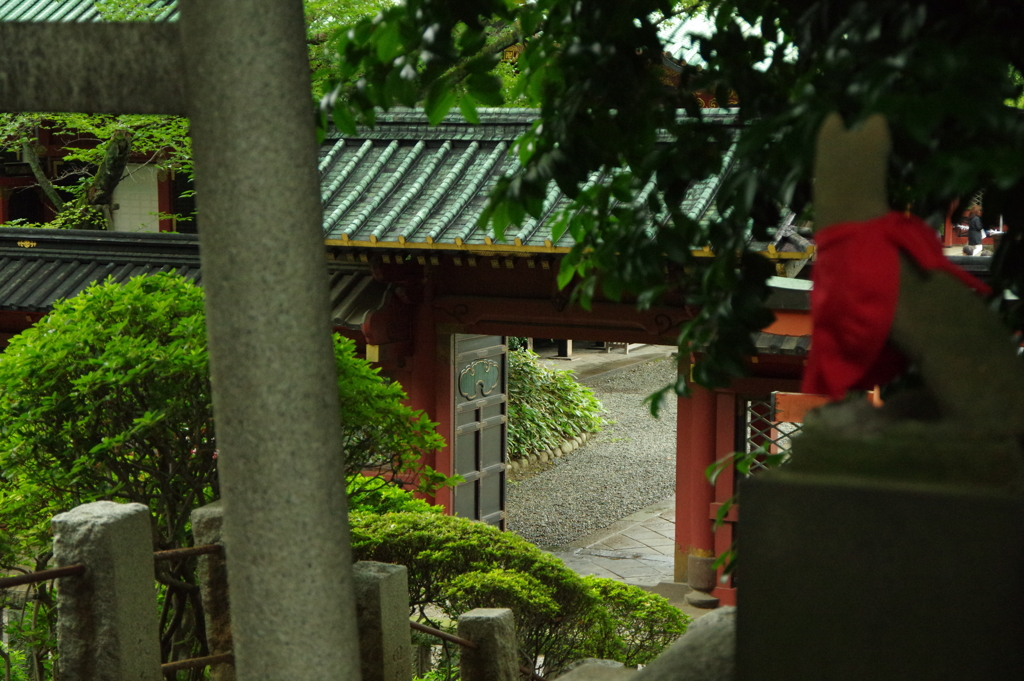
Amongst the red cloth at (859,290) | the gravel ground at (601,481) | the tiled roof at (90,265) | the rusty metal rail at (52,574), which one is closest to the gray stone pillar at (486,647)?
the rusty metal rail at (52,574)

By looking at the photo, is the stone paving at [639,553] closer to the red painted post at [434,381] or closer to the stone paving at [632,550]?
Result: the stone paving at [632,550]

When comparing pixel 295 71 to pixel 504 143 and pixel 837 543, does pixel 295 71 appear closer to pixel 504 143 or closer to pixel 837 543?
pixel 837 543

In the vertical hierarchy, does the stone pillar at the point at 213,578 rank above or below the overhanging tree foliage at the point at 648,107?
below

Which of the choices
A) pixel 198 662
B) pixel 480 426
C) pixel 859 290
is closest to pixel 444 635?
pixel 198 662

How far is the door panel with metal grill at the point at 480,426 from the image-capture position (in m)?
10.7

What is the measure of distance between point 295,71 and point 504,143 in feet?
25.7

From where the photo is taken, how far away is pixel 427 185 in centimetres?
998

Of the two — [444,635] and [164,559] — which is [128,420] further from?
[444,635]

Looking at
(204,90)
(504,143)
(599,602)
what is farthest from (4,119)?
(204,90)

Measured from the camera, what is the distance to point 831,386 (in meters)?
2.17

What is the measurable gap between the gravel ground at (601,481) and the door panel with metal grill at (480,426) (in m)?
1.07

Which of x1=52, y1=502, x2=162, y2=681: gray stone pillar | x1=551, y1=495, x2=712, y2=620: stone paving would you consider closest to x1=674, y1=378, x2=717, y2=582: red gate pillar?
x1=551, y1=495, x2=712, y2=620: stone paving

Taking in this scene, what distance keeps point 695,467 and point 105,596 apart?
6692mm

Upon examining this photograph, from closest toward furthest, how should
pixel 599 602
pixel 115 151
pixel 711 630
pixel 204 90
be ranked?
pixel 204 90 → pixel 711 630 → pixel 599 602 → pixel 115 151
